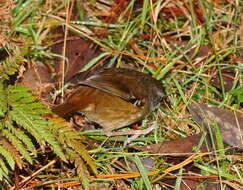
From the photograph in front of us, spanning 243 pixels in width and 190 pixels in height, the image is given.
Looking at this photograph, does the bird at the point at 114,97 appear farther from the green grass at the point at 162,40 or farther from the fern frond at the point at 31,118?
the fern frond at the point at 31,118

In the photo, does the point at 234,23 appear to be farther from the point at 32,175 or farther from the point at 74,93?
the point at 32,175

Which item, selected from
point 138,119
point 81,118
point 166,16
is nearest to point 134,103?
point 138,119

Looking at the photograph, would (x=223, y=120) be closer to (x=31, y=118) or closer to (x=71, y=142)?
(x=71, y=142)

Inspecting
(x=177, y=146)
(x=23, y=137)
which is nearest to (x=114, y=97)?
(x=177, y=146)

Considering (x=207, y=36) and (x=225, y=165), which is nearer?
(x=225, y=165)

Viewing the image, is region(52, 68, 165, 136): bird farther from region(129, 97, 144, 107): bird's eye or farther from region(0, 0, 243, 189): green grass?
region(0, 0, 243, 189): green grass

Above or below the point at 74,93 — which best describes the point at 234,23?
above
